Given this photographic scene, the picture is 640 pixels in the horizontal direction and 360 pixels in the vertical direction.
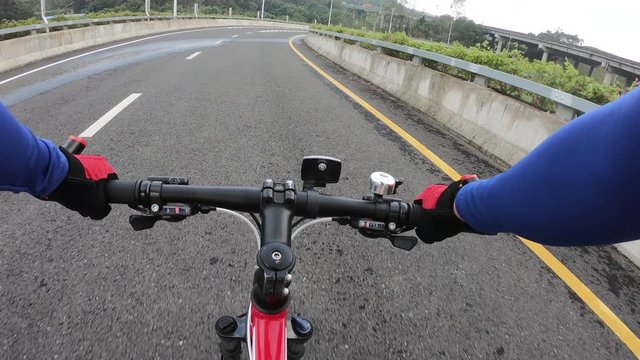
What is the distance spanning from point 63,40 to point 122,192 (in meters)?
17.1

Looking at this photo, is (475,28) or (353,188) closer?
(353,188)

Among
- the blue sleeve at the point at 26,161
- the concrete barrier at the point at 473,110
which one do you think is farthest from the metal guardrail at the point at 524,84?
the blue sleeve at the point at 26,161

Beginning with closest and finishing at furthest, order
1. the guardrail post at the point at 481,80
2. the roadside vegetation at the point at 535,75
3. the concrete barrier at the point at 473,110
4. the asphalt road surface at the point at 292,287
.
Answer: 1. the asphalt road surface at the point at 292,287
2. the concrete barrier at the point at 473,110
3. the roadside vegetation at the point at 535,75
4. the guardrail post at the point at 481,80

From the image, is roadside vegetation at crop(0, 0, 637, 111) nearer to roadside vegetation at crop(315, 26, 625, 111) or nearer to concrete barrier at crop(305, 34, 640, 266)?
roadside vegetation at crop(315, 26, 625, 111)

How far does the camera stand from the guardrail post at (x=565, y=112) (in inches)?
181

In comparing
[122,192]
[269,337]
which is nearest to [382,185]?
[269,337]

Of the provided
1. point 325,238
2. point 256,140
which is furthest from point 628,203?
point 256,140

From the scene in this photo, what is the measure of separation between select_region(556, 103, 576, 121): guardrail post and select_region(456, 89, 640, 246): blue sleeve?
13.8 ft

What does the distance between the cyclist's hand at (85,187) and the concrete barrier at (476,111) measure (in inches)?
141

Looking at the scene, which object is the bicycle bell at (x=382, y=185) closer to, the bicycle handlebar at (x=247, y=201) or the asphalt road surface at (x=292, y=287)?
the bicycle handlebar at (x=247, y=201)

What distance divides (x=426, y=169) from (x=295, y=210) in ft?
12.6

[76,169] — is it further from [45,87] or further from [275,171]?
[45,87]

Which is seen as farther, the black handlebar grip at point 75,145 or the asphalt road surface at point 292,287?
the asphalt road surface at point 292,287

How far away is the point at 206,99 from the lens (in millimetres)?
7758
